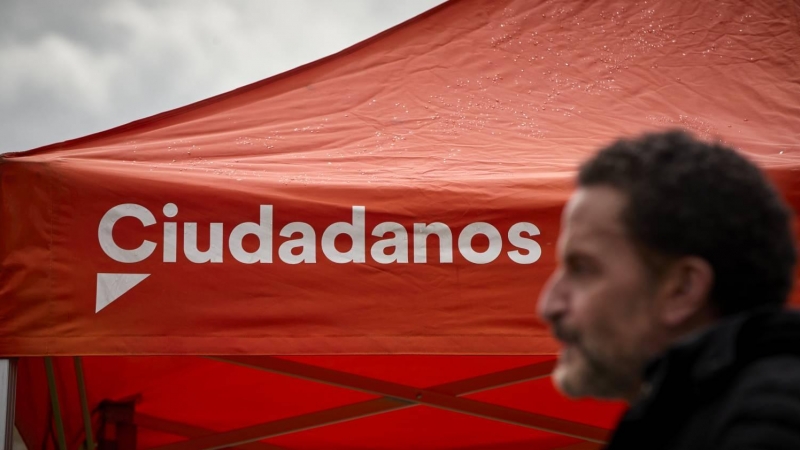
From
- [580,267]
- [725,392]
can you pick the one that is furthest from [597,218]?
[725,392]

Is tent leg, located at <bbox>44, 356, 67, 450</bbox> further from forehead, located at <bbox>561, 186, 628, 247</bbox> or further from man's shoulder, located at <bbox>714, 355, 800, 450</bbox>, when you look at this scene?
man's shoulder, located at <bbox>714, 355, 800, 450</bbox>

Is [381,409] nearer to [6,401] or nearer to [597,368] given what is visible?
[6,401]

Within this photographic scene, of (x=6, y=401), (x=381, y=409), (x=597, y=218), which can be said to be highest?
(x=597, y=218)

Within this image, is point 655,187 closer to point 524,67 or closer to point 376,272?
point 376,272

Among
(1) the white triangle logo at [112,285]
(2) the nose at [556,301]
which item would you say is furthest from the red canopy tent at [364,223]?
(2) the nose at [556,301]

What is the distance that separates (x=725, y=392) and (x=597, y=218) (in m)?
0.23

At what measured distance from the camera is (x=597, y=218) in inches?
35.2

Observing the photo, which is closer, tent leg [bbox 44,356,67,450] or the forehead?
the forehead

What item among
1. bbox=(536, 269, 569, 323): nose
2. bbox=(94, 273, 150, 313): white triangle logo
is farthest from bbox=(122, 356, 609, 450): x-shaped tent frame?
bbox=(536, 269, 569, 323): nose

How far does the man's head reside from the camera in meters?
0.83

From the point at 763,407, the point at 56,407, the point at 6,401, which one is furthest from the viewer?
the point at 56,407

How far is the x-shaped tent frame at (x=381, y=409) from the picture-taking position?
3.09 meters

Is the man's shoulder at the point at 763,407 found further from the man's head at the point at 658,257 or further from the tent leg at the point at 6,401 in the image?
the tent leg at the point at 6,401

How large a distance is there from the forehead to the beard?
0.28ft
